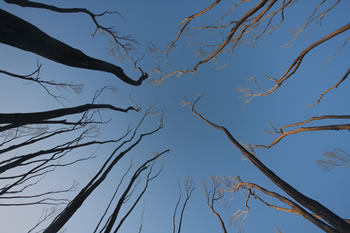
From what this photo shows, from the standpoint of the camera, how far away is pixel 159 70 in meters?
5.48

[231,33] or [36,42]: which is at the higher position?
[231,33]

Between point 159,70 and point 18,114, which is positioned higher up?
point 159,70

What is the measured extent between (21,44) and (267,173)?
429cm

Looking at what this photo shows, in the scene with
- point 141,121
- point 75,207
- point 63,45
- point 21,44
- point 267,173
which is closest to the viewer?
point 21,44

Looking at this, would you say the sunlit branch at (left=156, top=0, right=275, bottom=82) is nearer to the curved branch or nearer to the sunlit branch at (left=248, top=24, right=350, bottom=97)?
the sunlit branch at (left=248, top=24, right=350, bottom=97)

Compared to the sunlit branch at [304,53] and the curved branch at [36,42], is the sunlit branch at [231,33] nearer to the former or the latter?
the sunlit branch at [304,53]

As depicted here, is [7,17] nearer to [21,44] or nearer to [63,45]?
[21,44]

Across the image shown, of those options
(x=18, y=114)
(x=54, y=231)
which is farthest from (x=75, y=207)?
(x=18, y=114)

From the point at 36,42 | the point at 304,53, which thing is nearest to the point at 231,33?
the point at 304,53

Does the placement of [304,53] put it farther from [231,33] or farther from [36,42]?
[36,42]

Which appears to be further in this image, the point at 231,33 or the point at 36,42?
the point at 231,33

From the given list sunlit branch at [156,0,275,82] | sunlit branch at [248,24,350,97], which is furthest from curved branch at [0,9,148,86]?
sunlit branch at [248,24,350,97]

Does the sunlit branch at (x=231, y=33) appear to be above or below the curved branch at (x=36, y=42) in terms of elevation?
above

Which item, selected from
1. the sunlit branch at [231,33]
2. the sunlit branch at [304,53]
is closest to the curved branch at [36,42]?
the sunlit branch at [231,33]
